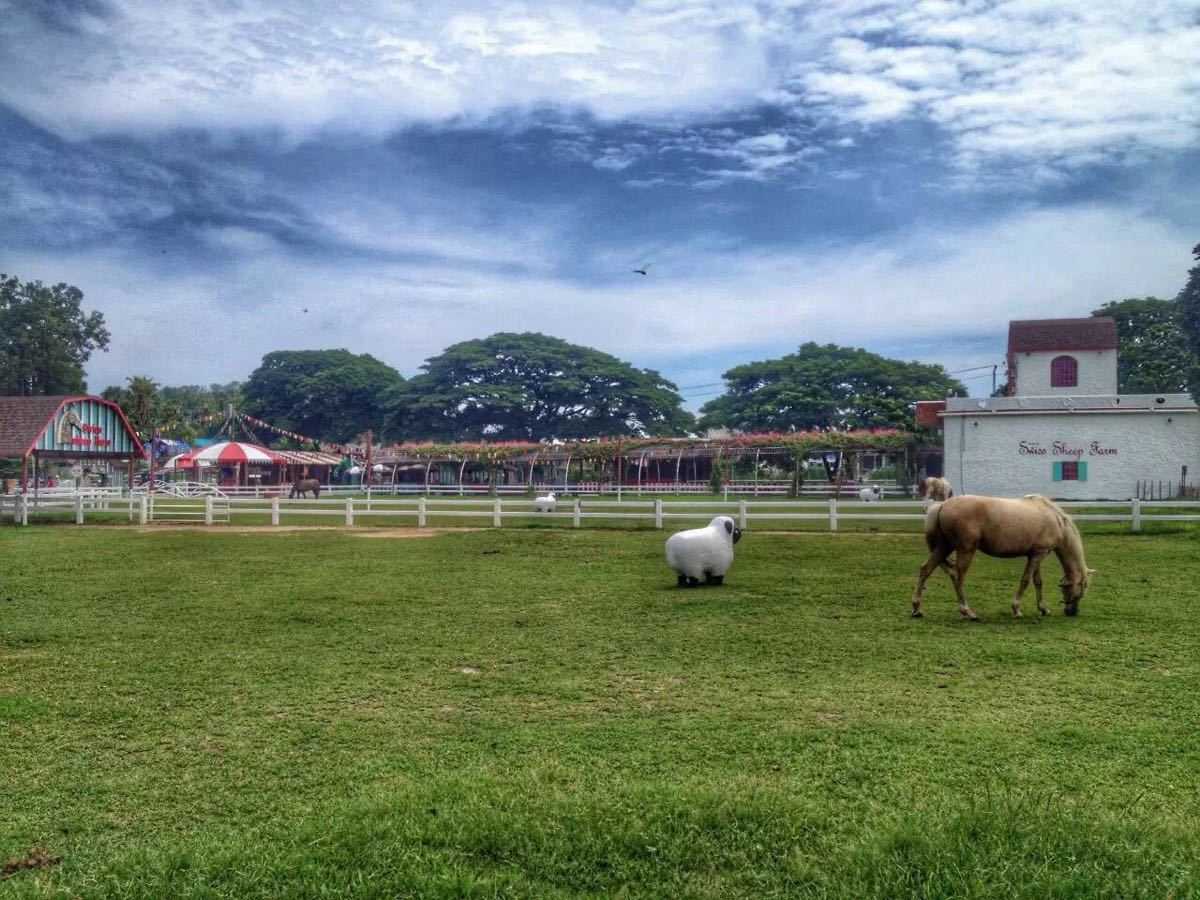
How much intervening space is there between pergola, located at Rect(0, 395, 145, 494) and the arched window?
3740cm

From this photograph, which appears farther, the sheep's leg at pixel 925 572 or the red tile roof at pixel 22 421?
the red tile roof at pixel 22 421

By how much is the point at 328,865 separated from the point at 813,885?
69.9 inches

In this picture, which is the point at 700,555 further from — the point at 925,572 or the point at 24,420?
the point at 24,420

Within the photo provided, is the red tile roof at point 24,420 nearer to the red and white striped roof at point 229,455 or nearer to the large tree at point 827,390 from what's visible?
the red and white striped roof at point 229,455

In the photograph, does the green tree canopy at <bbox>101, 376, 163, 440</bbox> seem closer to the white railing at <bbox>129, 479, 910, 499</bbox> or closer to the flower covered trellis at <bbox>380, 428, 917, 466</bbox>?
the white railing at <bbox>129, 479, 910, 499</bbox>

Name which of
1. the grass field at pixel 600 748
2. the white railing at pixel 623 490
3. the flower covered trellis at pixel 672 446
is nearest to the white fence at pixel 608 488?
the white railing at pixel 623 490

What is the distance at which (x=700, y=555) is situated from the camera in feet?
34.3

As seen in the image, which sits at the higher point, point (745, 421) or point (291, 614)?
point (745, 421)

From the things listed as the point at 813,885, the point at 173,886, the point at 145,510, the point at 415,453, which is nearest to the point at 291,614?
the point at 173,886

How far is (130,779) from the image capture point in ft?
13.7

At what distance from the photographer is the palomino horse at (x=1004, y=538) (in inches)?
321

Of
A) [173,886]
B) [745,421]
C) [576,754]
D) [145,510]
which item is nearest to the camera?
[173,886]

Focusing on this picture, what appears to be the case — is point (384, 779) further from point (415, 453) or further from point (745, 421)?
point (745, 421)

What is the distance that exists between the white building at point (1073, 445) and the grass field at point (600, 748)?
22.2 m
